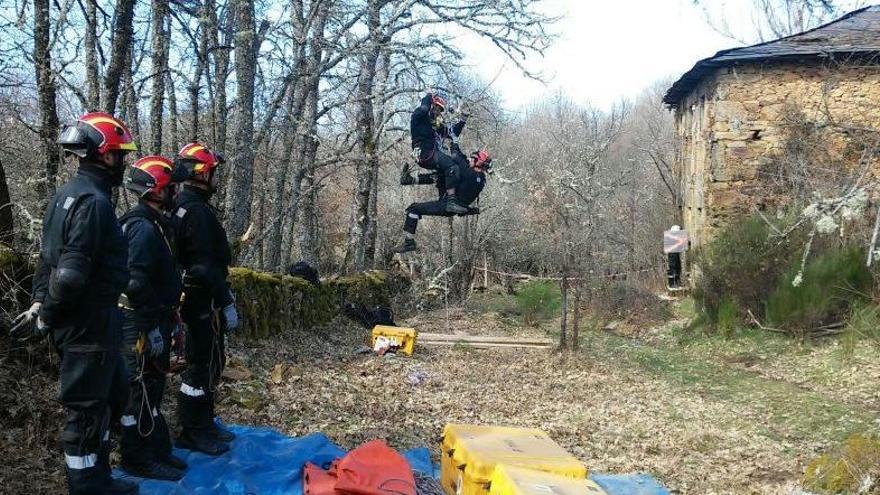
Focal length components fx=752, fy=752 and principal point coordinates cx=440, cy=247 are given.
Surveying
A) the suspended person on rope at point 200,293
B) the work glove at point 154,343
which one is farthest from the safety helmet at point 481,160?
the work glove at point 154,343

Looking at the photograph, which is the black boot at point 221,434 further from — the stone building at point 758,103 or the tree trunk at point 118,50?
the stone building at point 758,103

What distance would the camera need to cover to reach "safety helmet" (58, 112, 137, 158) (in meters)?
4.04

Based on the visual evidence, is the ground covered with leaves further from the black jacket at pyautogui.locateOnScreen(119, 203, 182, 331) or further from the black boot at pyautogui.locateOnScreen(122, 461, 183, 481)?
the black jacket at pyautogui.locateOnScreen(119, 203, 182, 331)

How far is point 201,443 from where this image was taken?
5.32 meters

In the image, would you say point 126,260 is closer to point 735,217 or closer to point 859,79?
point 735,217

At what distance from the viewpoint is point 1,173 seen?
6344 millimetres

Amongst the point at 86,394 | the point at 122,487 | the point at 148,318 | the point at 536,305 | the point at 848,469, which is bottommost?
the point at 536,305

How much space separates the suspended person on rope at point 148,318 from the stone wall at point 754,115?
12678 millimetres

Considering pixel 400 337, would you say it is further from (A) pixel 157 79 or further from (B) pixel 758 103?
(B) pixel 758 103

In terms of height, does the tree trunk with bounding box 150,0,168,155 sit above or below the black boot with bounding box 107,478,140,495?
above

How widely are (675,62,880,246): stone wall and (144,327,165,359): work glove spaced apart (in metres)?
12.8

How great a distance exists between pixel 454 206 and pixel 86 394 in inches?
224

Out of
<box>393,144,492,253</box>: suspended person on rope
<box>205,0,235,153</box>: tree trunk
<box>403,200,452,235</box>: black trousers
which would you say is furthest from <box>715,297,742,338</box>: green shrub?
<box>205,0,235,153</box>: tree trunk

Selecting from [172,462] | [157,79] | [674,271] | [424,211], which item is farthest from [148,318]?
[674,271]
